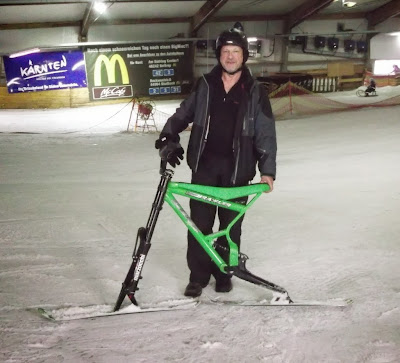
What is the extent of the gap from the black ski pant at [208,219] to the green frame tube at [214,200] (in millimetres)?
76

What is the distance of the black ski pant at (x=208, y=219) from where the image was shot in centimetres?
277

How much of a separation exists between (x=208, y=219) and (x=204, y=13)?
55.3 feet

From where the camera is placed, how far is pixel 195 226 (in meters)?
2.71

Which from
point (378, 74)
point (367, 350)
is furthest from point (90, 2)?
point (367, 350)

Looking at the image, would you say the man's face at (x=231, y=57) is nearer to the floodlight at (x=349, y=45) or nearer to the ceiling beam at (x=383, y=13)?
the ceiling beam at (x=383, y=13)

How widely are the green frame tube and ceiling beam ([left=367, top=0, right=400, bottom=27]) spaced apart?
21.4 m

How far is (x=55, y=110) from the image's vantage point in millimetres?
16359

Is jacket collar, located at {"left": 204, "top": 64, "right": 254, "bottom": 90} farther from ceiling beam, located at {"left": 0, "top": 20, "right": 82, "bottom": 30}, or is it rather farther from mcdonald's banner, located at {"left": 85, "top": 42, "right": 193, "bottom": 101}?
ceiling beam, located at {"left": 0, "top": 20, "right": 82, "bottom": 30}

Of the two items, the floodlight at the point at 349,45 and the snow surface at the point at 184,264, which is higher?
the floodlight at the point at 349,45

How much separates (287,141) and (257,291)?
6476 millimetres

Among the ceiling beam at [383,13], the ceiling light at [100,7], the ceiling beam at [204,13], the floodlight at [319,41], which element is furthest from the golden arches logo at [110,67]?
the ceiling beam at [383,13]

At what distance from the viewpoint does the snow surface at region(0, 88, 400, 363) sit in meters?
2.31

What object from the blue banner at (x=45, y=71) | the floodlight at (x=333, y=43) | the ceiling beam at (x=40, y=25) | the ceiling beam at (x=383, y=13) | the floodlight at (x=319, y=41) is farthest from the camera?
the floodlight at (x=333, y=43)

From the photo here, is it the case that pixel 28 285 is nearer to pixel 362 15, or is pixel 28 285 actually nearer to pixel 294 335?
pixel 294 335
